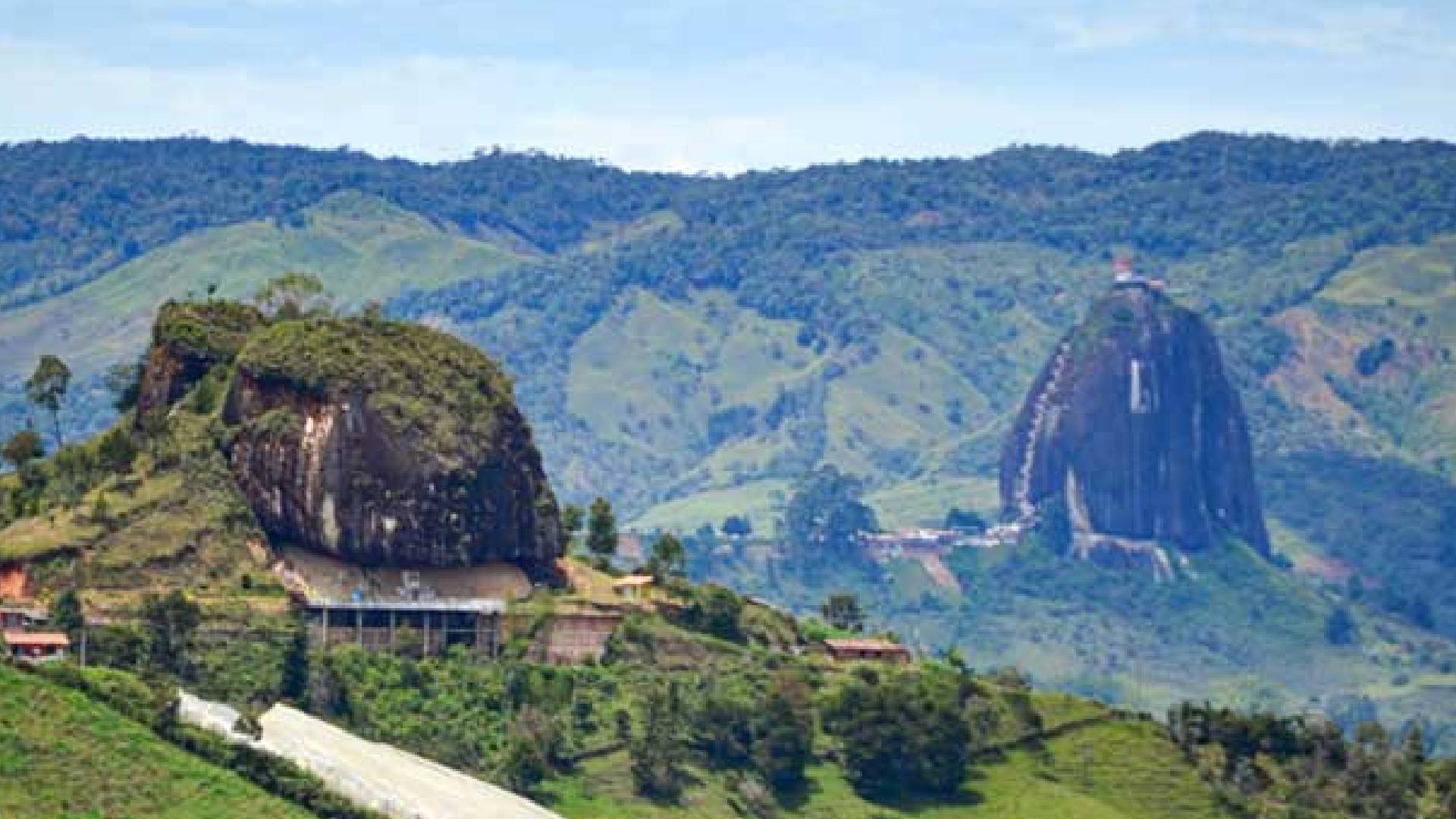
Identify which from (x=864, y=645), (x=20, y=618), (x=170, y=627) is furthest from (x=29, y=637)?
(x=864, y=645)

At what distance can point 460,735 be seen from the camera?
129 m

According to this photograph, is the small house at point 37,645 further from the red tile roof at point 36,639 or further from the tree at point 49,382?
the tree at point 49,382

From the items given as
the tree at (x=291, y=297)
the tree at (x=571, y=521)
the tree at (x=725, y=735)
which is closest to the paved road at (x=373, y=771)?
the tree at (x=725, y=735)

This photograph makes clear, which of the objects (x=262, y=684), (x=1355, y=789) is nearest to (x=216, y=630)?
(x=262, y=684)

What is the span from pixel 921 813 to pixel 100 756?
1317 inches

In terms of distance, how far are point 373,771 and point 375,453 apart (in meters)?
20.0

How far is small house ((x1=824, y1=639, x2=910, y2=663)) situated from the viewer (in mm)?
150500

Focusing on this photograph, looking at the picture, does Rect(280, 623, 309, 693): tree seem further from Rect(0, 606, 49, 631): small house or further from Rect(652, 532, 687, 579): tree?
Rect(652, 532, 687, 579): tree

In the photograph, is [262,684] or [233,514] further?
[233,514]

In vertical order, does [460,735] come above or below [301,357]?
below

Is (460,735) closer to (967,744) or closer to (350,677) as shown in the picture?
(350,677)

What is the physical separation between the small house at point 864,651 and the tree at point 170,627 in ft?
92.9

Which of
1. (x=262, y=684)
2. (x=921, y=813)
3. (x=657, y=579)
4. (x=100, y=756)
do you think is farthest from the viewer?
(x=657, y=579)

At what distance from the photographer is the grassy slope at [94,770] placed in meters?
110
